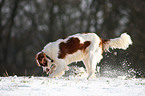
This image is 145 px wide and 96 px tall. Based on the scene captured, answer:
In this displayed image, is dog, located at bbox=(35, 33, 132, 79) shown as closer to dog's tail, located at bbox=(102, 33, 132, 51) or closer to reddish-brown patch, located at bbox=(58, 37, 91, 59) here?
reddish-brown patch, located at bbox=(58, 37, 91, 59)

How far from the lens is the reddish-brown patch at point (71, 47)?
6086 mm

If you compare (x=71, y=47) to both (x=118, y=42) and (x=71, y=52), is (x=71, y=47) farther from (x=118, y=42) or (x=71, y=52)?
(x=118, y=42)

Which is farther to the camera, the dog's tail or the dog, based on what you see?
the dog's tail

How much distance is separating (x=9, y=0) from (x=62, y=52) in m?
15.2

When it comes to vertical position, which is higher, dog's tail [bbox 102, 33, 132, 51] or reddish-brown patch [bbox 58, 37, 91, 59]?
dog's tail [bbox 102, 33, 132, 51]

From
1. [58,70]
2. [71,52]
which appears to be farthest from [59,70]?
[71,52]

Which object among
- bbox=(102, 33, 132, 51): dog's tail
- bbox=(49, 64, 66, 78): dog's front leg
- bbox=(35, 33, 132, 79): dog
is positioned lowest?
bbox=(49, 64, 66, 78): dog's front leg

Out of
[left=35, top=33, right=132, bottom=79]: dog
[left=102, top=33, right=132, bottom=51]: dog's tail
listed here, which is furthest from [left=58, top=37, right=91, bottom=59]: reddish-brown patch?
Answer: [left=102, top=33, right=132, bottom=51]: dog's tail

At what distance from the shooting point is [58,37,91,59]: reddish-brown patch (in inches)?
240

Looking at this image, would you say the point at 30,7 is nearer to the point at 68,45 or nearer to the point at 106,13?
the point at 106,13

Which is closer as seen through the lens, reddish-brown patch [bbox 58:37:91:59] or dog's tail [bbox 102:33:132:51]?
reddish-brown patch [bbox 58:37:91:59]

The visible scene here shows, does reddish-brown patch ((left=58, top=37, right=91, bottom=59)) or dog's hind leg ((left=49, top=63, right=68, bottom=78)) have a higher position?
reddish-brown patch ((left=58, top=37, right=91, bottom=59))

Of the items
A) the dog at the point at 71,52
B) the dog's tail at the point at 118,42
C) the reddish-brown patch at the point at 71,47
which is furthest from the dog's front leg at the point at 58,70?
the dog's tail at the point at 118,42

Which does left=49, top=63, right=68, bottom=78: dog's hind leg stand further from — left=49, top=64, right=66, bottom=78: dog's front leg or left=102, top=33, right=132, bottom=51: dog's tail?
left=102, top=33, right=132, bottom=51: dog's tail
